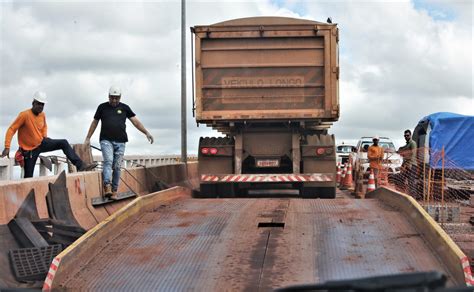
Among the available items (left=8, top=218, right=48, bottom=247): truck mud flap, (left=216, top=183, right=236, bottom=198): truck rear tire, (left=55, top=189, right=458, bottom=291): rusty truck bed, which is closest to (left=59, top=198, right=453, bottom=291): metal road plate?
(left=55, top=189, right=458, bottom=291): rusty truck bed

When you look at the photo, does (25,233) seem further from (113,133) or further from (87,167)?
(87,167)

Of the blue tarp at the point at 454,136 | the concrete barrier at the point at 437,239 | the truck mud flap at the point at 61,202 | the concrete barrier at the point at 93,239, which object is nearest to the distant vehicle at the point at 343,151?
the blue tarp at the point at 454,136

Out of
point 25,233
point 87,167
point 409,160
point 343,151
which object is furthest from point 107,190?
point 343,151

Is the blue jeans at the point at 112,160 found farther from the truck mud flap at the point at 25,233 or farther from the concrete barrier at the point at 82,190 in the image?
the truck mud flap at the point at 25,233

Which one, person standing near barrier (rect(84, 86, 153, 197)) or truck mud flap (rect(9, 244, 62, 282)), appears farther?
person standing near barrier (rect(84, 86, 153, 197))

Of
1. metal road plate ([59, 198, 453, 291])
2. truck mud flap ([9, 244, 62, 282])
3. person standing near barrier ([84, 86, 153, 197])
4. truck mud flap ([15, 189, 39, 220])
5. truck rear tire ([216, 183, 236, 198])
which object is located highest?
person standing near barrier ([84, 86, 153, 197])

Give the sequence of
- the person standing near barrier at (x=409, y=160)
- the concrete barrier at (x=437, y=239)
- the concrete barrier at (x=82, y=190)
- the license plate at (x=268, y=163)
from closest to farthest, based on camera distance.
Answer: the concrete barrier at (x=437, y=239) < the concrete barrier at (x=82, y=190) < the license plate at (x=268, y=163) < the person standing near barrier at (x=409, y=160)

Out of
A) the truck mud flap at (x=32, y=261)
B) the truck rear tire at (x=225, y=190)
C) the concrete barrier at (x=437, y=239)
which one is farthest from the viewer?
the truck rear tire at (x=225, y=190)

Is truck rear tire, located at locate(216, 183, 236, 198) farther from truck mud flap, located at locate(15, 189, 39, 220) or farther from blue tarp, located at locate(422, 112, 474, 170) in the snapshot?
blue tarp, located at locate(422, 112, 474, 170)

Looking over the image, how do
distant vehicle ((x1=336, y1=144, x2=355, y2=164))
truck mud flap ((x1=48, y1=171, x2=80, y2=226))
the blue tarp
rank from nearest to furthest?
truck mud flap ((x1=48, y1=171, x2=80, y2=226)) < the blue tarp < distant vehicle ((x1=336, y1=144, x2=355, y2=164))

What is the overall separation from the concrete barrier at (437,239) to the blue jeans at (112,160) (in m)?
4.28

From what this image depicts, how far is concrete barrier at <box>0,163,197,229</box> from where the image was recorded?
617cm

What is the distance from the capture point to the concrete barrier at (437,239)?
4363 millimetres

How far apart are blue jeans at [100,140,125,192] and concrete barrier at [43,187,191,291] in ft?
5.80
